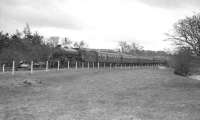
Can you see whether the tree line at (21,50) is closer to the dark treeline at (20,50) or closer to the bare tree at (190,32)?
the dark treeline at (20,50)

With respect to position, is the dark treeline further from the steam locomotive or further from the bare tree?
the bare tree

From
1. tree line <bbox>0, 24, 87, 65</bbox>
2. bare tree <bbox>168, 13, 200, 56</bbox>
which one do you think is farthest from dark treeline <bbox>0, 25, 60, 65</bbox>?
bare tree <bbox>168, 13, 200, 56</bbox>

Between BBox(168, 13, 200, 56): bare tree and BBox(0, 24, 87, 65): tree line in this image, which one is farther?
BBox(0, 24, 87, 65): tree line

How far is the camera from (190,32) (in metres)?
17.5

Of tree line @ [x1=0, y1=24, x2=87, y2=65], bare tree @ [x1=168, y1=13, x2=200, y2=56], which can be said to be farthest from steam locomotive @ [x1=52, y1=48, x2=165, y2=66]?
bare tree @ [x1=168, y1=13, x2=200, y2=56]

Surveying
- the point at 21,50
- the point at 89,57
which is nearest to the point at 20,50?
the point at 21,50

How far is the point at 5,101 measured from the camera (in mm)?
10430

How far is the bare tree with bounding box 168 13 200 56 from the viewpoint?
1730cm

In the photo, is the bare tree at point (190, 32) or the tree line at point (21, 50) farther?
the tree line at point (21, 50)

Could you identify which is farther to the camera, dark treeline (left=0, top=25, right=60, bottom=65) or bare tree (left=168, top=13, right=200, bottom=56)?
dark treeline (left=0, top=25, right=60, bottom=65)

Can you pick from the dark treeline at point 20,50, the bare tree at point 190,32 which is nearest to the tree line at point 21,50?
the dark treeline at point 20,50

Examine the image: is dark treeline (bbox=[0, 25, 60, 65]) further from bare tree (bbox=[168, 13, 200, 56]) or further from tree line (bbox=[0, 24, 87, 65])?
→ bare tree (bbox=[168, 13, 200, 56])

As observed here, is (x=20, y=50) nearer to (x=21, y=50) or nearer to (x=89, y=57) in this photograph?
(x=21, y=50)

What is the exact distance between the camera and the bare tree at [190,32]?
1730cm
